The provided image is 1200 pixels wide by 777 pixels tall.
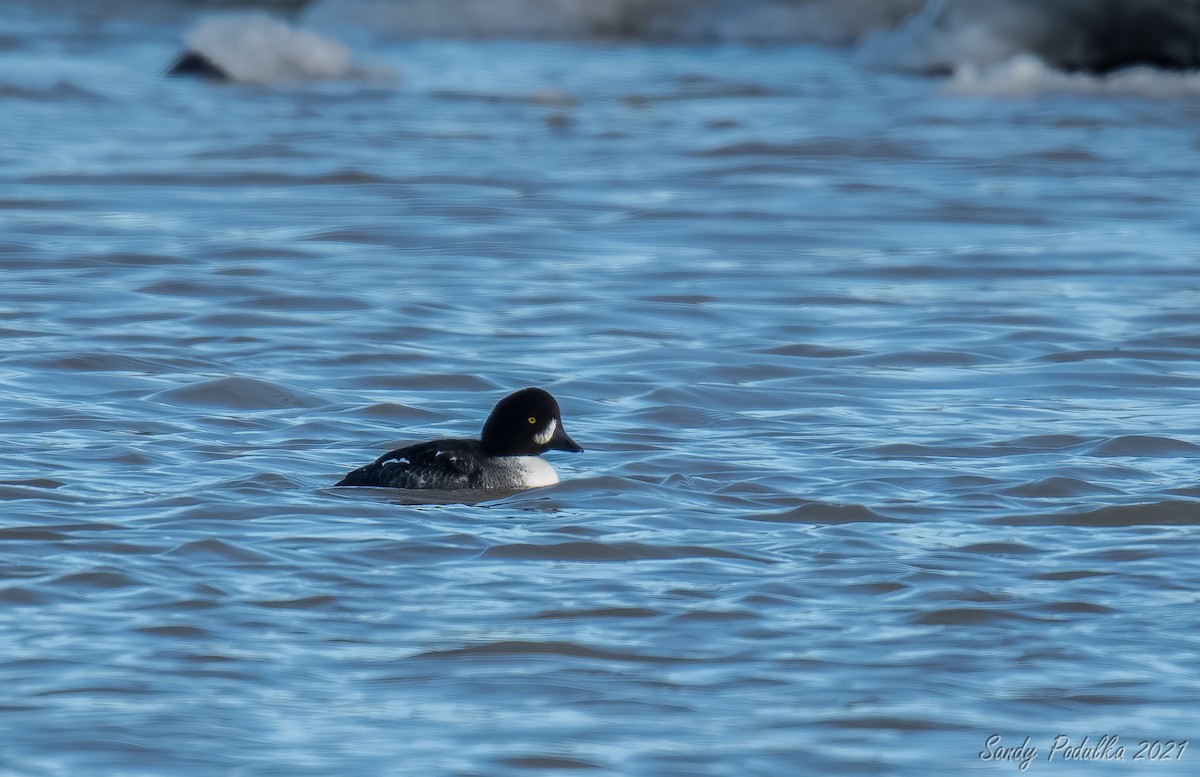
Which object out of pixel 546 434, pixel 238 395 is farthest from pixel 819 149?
pixel 546 434

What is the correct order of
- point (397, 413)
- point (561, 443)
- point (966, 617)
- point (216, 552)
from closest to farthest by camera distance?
point (966, 617), point (216, 552), point (561, 443), point (397, 413)

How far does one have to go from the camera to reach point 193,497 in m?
7.23

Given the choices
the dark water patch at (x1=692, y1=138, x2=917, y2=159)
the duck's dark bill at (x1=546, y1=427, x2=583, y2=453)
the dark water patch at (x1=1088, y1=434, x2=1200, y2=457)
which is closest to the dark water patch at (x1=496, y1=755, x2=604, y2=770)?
the duck's dark bill at (x1=546, y1=427, x2=583, y2=453)

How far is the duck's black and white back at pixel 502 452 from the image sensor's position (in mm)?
7449

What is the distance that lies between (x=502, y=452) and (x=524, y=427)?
131mm

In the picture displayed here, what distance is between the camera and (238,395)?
9.09 metres

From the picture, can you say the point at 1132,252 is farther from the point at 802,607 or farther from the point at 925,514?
the point at 802,607

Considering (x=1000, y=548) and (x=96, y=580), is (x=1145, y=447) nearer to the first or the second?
(x=1000, y=548)

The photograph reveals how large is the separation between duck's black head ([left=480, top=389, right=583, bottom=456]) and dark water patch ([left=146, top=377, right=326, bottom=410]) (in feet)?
5.16

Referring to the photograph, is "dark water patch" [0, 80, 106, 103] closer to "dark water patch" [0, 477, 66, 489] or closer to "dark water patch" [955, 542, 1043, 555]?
"dark water patch" [0, 477, 66, 489]

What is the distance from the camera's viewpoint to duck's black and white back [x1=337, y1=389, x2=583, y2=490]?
7449 mm

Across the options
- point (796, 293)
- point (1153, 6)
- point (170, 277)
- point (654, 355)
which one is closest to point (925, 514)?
point (654, 355)

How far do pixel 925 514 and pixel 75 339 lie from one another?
4.79 metres

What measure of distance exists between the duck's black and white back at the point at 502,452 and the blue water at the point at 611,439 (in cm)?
12
